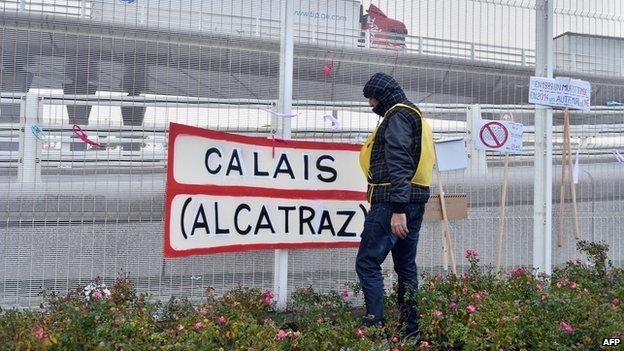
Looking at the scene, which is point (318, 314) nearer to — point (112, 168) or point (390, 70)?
point (112, 168)

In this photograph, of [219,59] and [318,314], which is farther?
[219,59]

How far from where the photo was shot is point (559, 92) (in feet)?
18.8

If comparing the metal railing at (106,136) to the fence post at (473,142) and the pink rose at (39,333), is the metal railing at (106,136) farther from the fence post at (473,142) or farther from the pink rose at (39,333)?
the pink rose at (39,333)

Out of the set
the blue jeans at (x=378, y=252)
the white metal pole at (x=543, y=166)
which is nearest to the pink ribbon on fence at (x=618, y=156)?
the white metal pole at (x=543, y=166)

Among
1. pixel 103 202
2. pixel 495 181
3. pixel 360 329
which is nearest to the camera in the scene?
pixel 360 329

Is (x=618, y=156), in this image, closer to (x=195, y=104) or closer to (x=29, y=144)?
(x=195, y=104)

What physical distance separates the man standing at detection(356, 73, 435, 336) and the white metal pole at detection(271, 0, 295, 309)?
2.90ft

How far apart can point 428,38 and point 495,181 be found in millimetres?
1475

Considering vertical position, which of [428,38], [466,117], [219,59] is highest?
[428,38]

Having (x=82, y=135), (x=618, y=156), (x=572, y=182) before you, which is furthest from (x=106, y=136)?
(x=618, y=156)

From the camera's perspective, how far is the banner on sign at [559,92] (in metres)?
5.67

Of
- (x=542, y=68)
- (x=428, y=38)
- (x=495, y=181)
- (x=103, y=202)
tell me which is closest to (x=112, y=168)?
(x=103, y=202)

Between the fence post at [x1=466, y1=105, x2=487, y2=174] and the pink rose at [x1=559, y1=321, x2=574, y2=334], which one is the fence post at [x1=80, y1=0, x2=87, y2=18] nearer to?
the fence post at [x1=466, y1=105, x2=487, y2=174]

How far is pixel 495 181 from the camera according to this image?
5.74m
